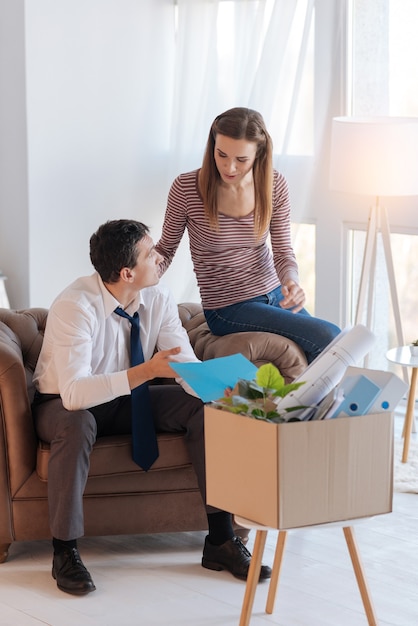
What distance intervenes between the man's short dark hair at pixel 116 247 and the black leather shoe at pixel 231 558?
32.5 inches

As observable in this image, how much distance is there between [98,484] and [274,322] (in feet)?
2.68

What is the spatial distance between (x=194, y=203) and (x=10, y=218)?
5.27 feet

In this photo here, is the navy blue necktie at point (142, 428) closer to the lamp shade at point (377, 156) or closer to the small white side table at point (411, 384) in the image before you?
the small white side table at point (411, 384)

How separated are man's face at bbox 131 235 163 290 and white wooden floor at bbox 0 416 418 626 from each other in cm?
82

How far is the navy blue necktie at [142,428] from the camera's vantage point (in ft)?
9.79

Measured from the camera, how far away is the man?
2861mm

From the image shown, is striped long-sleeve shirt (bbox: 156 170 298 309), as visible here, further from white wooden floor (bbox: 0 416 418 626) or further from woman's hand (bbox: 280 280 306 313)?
white wooden floor (bbox: 0 416 418 626)

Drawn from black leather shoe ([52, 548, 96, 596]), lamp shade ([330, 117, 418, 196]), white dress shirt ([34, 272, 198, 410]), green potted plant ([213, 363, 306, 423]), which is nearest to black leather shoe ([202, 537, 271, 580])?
black leather shoe ([52, 548, 96, 596])

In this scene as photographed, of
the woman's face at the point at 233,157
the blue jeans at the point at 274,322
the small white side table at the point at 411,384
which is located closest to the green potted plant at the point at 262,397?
the blue jeans at the point at 274,322

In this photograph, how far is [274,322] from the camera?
11.2 feet

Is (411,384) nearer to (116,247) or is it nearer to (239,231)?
(239,231)

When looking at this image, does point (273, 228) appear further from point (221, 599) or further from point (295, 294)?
point (221, 599)

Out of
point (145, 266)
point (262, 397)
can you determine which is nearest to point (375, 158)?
point (145, 266)

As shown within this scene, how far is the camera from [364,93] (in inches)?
180
